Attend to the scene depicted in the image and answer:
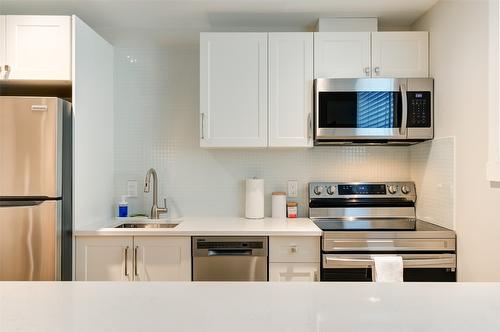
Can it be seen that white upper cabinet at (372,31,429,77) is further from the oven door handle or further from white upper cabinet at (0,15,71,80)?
white upper cabinet at (0,15,71,80)

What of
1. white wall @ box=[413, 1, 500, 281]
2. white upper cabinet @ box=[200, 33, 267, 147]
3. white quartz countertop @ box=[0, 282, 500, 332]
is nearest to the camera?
white quartz countertop @ box=[0, 282, 500, 332]

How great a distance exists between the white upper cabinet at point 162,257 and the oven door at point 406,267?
89 centimetres

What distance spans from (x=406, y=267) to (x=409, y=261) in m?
0.04

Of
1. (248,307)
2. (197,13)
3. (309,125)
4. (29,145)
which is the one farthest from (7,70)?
(248,307)

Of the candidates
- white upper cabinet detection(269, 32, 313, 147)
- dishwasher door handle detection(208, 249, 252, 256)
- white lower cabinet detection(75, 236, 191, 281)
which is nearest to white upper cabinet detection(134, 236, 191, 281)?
white lower cabinet detection(75, 236, 191, 281)

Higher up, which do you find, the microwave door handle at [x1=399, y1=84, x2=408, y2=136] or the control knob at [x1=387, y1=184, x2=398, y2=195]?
the microwave door handle at [x1=399, y1=84, x2=408, y2=136]

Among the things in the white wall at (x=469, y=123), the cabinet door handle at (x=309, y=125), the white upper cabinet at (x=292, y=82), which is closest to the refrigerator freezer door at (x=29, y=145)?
the white upper cabinet at (x=292, y=82)

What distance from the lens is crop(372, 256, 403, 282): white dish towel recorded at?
83.2 inches

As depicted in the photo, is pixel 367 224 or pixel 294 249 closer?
pixel 294 249

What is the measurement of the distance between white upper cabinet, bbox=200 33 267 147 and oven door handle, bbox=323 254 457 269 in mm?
931

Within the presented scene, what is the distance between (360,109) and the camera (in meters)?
2.49

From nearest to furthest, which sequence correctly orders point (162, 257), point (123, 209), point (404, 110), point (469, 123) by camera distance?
point (469, 123)
point (162, 257)
point (404, 110)
point (123, 209)

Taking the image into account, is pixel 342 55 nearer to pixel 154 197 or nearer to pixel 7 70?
pixel 154 197

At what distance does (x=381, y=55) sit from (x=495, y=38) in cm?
80
